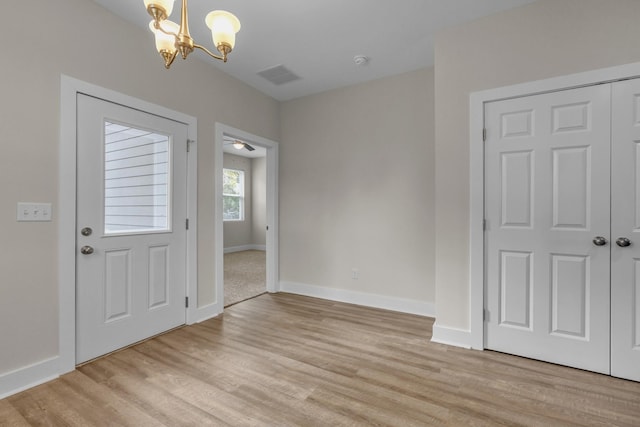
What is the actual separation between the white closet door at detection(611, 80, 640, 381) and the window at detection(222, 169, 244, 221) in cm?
785

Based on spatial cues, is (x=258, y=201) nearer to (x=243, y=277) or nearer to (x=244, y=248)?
(x=244, y=248)

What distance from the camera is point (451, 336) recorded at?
2.63m

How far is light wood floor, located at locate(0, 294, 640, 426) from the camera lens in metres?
1.69

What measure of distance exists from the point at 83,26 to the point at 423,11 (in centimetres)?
270

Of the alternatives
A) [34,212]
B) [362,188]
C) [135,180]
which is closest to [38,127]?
[34,212]

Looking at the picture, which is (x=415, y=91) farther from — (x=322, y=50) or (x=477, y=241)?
(x=477, y=241)

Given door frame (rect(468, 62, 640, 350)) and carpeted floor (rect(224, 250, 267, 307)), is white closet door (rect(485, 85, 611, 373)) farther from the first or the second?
carpeted floor (rect(224, 250, 267, 307))

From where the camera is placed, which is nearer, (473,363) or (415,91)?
(473,363)

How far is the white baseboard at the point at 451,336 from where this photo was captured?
2.57 m

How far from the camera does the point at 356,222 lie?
3816 millimetres

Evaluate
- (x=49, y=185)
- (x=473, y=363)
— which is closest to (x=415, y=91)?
(x=473, y=363)

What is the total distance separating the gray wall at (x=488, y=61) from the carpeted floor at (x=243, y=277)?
2613 mm

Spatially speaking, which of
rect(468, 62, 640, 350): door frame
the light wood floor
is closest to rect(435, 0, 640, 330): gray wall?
rect(468, 62, 640, 350): door frame

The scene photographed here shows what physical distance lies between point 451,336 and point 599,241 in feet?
4.38
